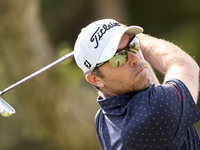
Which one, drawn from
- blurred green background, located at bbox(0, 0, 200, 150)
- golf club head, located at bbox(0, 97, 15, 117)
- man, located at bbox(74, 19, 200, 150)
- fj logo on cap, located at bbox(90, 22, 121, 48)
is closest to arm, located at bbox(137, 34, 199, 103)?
man, located at bbox(74, 19, 200, 150)

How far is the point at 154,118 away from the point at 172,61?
0.45 meters

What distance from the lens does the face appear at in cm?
176

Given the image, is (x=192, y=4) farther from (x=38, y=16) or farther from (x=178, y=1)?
(x=38, y=16)

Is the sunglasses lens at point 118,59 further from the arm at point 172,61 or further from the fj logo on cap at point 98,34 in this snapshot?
the arm at point 172,61

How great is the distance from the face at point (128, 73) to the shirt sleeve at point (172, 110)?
3.6 inches

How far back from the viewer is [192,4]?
16.6 feet

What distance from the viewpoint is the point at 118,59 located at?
1738mm

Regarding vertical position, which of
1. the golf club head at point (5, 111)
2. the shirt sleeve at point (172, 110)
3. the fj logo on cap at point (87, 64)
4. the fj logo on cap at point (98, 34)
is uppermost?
the fj logo on cap at point (98, 34)

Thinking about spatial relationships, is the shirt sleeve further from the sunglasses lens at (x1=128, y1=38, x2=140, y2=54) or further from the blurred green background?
the blurred green background

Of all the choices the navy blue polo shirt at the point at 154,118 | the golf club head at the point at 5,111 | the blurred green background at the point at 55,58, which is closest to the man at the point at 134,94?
the navy blue polo shirt at the point at 154,118

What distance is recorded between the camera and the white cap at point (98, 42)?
175cm

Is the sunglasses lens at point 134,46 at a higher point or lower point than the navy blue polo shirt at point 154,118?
higher

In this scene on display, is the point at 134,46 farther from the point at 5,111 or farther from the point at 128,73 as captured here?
the point at 5,111

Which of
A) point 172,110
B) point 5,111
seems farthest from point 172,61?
point 5,111
